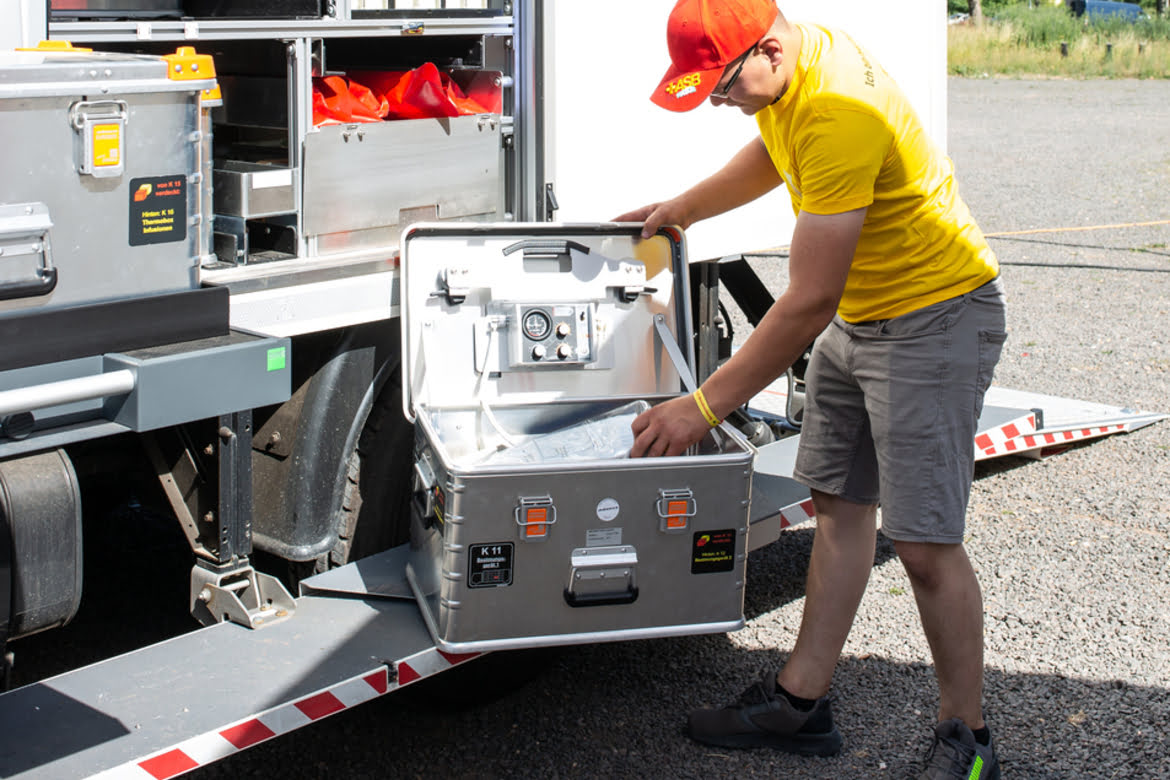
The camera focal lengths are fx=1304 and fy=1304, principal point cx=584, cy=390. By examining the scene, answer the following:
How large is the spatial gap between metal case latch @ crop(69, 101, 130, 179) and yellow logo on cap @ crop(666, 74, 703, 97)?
1.08 metres

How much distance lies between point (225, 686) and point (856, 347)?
1.56 m

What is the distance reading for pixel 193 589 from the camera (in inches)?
115

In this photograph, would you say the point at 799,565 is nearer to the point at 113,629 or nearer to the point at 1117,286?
the point at 113,629

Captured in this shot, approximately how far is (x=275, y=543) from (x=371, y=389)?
0.44 m

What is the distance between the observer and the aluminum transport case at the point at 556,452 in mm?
2775

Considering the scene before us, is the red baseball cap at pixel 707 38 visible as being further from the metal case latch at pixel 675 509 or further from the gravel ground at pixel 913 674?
the gravel ground at pixel 913 674

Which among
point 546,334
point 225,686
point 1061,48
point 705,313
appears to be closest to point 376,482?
point 546,334

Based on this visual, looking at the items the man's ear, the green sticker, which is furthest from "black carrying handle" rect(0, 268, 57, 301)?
the man's ear

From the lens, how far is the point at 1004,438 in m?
4.81

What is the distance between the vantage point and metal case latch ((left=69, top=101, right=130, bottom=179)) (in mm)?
2346

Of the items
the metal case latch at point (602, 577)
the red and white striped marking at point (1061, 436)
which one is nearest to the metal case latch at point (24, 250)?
the metal case latch at point (602, 577)

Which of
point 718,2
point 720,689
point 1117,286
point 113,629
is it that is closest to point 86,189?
point 718,2

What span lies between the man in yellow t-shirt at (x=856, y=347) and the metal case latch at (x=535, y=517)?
0.29 meters

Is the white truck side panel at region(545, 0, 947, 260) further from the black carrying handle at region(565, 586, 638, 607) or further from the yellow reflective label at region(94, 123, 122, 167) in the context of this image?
the yellow reflective label at region(94, 123, 122, 167)
